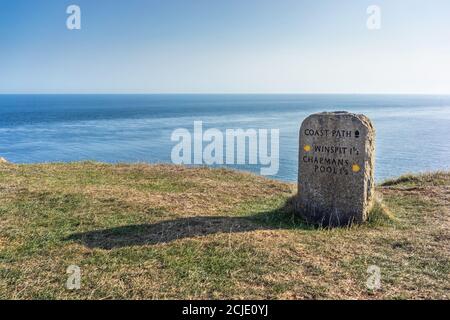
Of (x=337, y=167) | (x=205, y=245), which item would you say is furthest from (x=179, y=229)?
(x=337, y=167)

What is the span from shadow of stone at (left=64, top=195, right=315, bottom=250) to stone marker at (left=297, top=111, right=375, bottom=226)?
27.0 inches

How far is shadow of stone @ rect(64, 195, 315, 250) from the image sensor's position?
7.96 metres

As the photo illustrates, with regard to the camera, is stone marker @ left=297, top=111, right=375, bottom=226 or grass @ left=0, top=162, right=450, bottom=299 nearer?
grass @ left=0, top=162, right=450, bottom=299

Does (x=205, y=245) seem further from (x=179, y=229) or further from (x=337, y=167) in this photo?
(x=337, y=167)

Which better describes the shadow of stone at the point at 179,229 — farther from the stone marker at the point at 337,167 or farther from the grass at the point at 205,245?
the stone marker at the point at 337,167

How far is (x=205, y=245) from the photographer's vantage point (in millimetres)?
7676

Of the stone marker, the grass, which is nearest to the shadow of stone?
the grass

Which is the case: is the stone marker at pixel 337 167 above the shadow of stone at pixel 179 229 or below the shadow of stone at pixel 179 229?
above

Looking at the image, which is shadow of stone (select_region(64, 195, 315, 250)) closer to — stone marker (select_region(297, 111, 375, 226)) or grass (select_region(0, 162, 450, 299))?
grass (select_region(0, 162, 450, 299))

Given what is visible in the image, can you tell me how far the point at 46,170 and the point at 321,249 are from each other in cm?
1179

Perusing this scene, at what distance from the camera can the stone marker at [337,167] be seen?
30.5ft

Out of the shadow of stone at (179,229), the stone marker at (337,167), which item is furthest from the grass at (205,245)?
the stone marker at (337,167)

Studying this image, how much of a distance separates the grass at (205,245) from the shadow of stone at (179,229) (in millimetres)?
22
